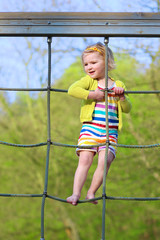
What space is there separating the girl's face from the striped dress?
7cm

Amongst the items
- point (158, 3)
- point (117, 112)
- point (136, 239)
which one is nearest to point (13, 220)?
point (136, 239)

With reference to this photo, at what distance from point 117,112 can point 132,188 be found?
4.42 meters

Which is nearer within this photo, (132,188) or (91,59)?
(91,59)

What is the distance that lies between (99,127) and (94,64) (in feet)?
0.93

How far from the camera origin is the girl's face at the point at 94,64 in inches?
76.8

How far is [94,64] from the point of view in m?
1.95

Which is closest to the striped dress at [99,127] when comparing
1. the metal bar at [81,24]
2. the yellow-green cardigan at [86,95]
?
the yellow-green cardigan at [86,95]

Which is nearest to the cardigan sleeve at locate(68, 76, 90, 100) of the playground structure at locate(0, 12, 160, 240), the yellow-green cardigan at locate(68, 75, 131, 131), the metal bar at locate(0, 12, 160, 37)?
the yellow-green cardigan at locate(68, 75, 131, 131)

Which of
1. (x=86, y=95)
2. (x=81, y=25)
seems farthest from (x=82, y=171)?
(x=81, y=25)

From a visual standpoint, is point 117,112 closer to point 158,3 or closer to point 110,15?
point 110,15

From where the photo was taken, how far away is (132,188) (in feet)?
20.5

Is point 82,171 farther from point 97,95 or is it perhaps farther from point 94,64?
point 94,64

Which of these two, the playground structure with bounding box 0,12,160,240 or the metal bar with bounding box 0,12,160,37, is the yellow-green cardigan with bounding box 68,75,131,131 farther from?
the metal bar with bounding box 0,12,160,37

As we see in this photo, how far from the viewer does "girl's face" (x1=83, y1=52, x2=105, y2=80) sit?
1.95m
